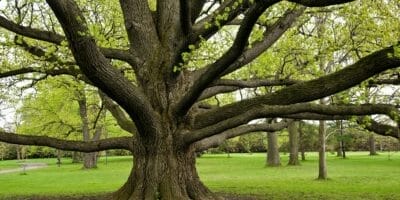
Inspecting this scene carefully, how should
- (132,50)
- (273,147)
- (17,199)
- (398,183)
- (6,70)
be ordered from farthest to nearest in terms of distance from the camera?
(273,147)
(398,183)
(17,199)
(6,70)
(132,50)

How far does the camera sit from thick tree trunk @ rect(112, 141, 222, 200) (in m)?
10.6

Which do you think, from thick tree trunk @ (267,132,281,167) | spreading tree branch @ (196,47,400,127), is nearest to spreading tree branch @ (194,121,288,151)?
spreading tree branch @ (196,47,400,127)

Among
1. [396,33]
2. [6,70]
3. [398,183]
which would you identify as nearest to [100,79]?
[6,70]

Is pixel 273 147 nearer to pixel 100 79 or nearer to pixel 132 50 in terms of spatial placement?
pixel 132 50

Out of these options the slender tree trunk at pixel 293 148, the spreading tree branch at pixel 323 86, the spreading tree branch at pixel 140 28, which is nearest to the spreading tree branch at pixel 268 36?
the spreading tree branch at pixel 323 86

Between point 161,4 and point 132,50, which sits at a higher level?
point 161,4

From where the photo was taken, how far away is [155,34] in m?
11.4

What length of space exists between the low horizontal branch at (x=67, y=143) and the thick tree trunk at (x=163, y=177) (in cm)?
84

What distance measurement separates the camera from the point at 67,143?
1192 centimetres

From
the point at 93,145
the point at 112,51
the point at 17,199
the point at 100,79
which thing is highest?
the point at 112,51

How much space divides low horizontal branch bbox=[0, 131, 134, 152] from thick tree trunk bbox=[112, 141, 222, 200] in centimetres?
84

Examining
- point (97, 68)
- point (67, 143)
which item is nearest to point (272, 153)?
point (67, 143)

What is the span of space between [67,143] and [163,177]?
9.05 feet

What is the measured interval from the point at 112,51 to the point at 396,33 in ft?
23.6
